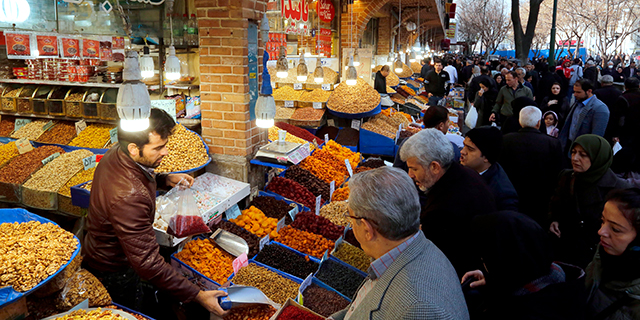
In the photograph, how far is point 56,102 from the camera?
5.71 m

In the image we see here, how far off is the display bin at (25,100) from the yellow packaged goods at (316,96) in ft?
14.2

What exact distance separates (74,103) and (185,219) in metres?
3.50

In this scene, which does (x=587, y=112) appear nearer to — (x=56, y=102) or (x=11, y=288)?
(x=11, y=288)

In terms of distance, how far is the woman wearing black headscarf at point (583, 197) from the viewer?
11.2ft

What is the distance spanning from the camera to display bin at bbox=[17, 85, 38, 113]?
5883 millimetres

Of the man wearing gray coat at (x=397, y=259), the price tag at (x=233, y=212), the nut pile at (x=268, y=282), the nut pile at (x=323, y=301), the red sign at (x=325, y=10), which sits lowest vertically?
the nut pile at (x=323, y=301)

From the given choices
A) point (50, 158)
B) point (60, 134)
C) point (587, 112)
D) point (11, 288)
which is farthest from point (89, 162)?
point (587, 112)

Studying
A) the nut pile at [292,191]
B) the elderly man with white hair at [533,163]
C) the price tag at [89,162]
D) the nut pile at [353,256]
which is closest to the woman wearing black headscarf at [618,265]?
the nut pile at [353,256]

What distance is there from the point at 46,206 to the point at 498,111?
7991mm

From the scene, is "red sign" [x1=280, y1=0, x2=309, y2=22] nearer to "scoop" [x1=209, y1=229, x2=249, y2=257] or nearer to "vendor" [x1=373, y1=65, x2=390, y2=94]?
"vendor" [x1=373, y1=65, x2=390, y2=94]

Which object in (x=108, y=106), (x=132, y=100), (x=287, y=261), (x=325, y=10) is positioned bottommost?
(x=287, y=261)

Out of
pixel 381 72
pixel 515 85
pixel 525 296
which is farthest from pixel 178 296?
pixel 381 72

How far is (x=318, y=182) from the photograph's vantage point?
17.0 ft

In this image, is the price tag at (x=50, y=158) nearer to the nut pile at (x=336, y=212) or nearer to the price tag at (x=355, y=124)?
the nut pile at (x=336, y=212)
